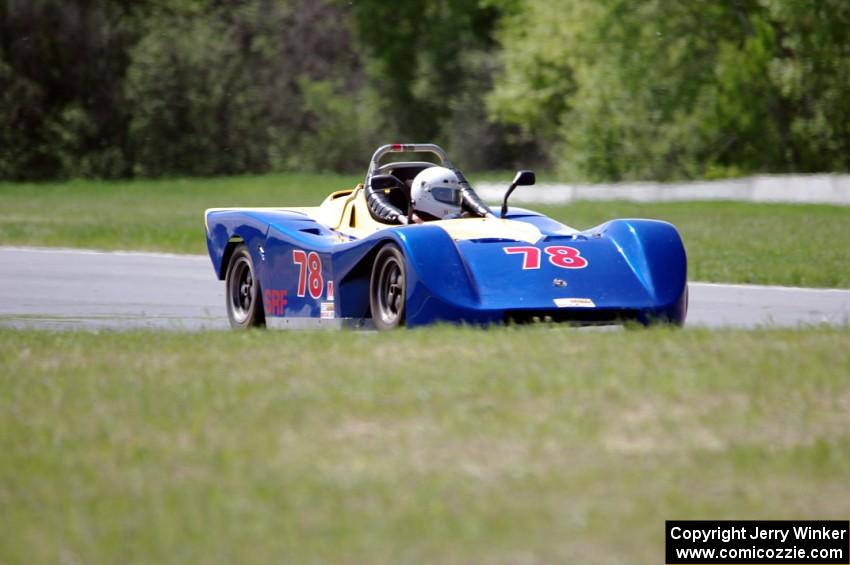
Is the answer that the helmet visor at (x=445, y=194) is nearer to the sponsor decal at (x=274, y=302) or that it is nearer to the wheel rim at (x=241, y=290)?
the sponsor decal at (x=274, y=302)

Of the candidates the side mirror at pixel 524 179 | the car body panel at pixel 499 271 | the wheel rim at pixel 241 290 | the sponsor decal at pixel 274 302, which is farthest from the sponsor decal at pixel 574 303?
the wheel rim at pixel 241 290

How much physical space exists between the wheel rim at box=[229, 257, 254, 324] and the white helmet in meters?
1.66

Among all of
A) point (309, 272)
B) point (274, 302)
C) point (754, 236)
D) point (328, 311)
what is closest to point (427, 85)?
point (754, 236)

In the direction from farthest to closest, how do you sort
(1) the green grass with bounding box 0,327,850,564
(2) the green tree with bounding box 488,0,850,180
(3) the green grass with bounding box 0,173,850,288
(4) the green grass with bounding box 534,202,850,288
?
(2) the green tree with bounding box 488,0,850,180, (3) the green grass with bounding box 0,173,850,288, (4) the green grass with bounding box 534,202,850,288, (1) the green grass with bounding box 0,327,850,564

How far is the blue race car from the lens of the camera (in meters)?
9.40

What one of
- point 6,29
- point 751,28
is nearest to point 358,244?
point 751,28

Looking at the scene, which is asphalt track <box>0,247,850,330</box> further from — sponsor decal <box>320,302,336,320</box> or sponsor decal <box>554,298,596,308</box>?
sponsor decal <box>554,298,596,308</box>

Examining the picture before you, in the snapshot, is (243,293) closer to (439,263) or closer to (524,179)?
(524,179)

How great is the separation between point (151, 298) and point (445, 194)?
4.26 m

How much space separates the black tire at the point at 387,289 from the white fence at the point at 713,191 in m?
17.7

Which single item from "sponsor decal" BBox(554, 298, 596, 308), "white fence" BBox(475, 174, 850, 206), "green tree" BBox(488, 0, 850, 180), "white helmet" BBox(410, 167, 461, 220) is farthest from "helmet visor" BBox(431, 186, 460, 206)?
"green tree" BBox(488, 0, 850, 180)

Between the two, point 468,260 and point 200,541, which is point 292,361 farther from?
point 200,541

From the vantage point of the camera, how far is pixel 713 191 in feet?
94.0

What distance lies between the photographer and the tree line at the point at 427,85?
34250 mm
